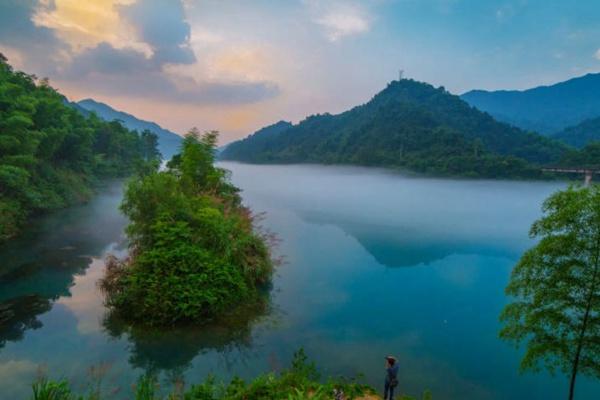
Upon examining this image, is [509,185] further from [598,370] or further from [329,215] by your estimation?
[598,370]

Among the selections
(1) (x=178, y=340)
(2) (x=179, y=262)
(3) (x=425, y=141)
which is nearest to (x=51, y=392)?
(1) (x=178, y=340)

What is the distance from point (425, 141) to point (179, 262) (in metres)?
95.8

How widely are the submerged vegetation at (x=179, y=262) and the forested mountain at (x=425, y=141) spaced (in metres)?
81.1

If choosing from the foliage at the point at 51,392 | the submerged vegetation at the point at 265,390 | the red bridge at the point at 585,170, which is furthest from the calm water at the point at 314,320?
the red bridge at the point at 585,170

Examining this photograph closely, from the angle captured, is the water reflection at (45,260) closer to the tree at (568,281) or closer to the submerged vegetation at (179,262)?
the submerged vegetation at (179,262)

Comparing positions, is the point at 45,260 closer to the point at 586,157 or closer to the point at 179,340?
the point at 179,340

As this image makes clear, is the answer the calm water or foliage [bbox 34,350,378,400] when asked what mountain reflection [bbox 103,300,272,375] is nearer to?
the calm water

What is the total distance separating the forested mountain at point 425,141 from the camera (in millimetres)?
88875

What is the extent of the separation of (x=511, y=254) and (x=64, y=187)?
46080mm

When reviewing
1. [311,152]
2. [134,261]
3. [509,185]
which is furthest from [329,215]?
[311,152]

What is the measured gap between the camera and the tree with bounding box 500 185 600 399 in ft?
29.7

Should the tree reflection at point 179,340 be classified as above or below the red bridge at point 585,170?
below

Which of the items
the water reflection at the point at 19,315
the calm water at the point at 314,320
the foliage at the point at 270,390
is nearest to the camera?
the foliage at the point at 270,390

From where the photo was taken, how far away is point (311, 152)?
5640 inches
